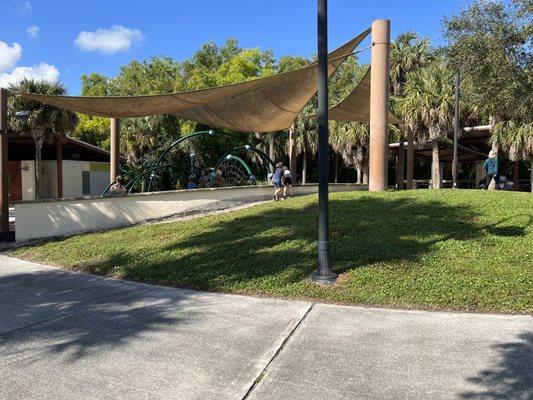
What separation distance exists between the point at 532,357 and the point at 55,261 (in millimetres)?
8777

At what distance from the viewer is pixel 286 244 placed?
8.95 m

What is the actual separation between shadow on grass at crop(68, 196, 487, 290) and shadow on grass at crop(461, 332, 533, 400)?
315 cm

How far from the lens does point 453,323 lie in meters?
5.25

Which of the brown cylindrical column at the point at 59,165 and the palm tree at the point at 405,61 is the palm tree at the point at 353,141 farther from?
the brown cylindrical column at the point at 59,165

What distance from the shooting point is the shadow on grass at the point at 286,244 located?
25.0 ft

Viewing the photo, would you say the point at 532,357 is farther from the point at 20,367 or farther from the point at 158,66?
the point at 158,66

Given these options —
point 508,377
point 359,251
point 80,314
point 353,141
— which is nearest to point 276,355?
point 508,377

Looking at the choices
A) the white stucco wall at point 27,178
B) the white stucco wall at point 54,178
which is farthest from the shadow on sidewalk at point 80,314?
the white stucco wall at point 27,178

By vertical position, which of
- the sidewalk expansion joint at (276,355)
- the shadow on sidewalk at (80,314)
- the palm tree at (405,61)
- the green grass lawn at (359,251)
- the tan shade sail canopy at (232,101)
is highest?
the palm tree at (405,61)

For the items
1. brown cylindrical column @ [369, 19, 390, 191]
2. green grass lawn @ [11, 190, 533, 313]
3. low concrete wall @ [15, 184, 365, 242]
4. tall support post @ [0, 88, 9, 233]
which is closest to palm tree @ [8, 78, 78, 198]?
tall support post @ [0, 88, 9, 233]

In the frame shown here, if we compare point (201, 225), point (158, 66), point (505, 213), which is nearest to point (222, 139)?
point (158, 66)

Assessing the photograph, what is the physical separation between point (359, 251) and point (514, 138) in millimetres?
18993

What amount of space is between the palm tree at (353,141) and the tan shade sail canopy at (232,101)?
46.9ft

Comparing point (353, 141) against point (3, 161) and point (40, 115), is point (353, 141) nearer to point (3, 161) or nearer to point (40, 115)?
point (40, 115)
